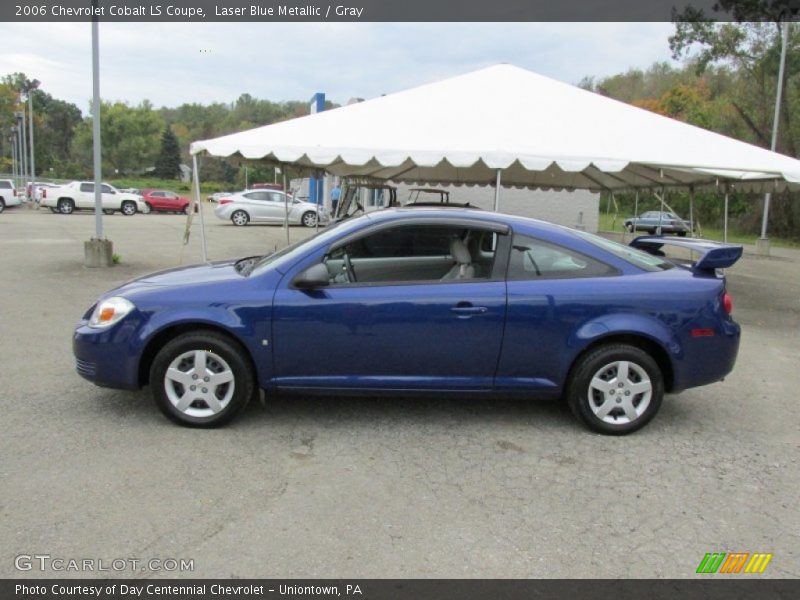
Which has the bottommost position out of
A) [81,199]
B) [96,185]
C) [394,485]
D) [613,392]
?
[394,485]

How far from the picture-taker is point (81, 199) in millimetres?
31078

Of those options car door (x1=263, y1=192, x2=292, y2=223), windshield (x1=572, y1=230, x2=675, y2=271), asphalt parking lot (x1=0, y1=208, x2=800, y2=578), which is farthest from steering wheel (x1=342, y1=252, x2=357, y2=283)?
car door (x1=263, y1=192, x2=292, y2=223)

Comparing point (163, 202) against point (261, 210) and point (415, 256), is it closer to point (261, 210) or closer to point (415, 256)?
point (261, 210)

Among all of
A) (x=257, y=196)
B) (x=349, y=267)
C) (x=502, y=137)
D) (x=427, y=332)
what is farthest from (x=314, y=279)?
(x=257, y=196)

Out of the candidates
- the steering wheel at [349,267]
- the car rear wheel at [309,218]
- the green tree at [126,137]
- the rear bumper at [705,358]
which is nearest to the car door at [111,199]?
the car rear wheel at [309,218]

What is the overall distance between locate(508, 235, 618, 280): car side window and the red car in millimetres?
36139

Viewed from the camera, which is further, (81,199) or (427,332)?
(81,199)

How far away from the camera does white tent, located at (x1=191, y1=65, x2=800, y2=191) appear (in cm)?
873

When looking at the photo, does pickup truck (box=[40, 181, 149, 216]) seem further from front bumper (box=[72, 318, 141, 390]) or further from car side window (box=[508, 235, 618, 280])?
car side window (box=[508, 235, 618, 280])

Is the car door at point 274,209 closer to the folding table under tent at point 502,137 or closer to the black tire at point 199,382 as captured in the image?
the folding table under tent at point 502,137

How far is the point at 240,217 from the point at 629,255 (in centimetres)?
2259
